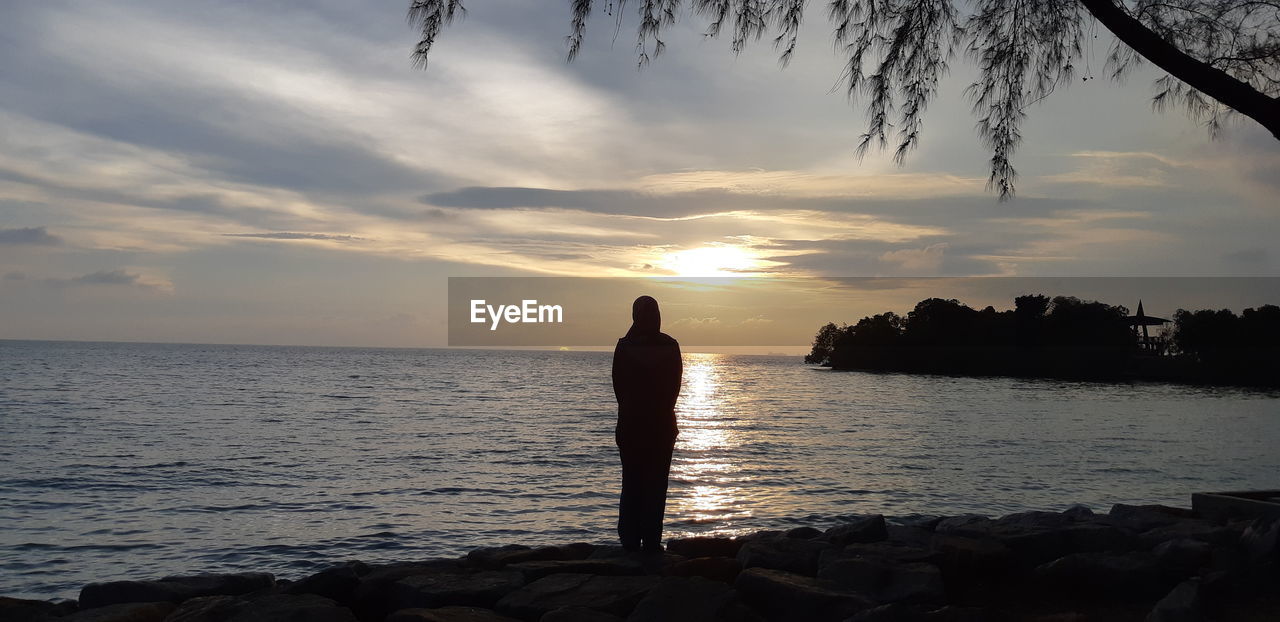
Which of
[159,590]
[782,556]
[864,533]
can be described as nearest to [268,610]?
[159,590]

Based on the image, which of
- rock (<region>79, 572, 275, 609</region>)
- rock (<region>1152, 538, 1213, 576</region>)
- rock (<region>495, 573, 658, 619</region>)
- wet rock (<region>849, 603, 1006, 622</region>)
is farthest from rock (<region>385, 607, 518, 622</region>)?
rock (<region>1152, 538, 1213, 576</region>)

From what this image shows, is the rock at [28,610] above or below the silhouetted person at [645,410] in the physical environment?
below

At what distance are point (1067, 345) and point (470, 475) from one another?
117034mm

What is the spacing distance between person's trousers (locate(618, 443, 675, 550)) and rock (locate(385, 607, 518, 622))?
1.82 metres

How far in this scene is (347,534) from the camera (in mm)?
14281

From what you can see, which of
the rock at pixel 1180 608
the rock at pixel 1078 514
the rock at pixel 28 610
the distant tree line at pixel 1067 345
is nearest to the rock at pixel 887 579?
the rock at pixel 1180 608

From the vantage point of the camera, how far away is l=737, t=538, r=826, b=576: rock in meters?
6.84

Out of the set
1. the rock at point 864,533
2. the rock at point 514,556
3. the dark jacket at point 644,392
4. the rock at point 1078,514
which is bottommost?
the rock at point 1078,514

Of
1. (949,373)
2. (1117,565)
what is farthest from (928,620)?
(949,373)

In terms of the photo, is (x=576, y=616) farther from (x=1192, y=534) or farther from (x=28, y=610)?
(x=1192, y=534)

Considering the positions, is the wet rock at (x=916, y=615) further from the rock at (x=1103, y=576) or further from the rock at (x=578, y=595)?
the rock at (x=1103, y=576)

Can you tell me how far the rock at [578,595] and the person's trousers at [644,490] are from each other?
0.97 metres

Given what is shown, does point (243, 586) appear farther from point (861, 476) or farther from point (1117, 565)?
point (861, 476)

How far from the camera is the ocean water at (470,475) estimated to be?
1392 cm
